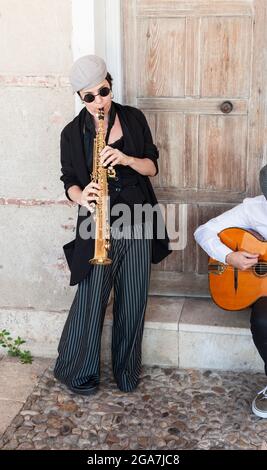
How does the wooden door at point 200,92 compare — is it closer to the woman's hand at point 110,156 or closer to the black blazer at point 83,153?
the black blazer at point 83,153

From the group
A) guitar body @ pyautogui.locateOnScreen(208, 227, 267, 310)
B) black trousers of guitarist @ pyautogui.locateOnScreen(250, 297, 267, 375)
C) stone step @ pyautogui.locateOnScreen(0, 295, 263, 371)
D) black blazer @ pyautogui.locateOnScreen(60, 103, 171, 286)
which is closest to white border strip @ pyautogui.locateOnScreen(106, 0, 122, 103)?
black blazer @ pyautogui.locateOnScreen(60, 103, 171, 286)

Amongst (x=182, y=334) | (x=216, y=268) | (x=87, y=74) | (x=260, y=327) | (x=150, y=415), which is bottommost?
(x=150, y=415)

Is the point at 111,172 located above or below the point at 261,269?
above

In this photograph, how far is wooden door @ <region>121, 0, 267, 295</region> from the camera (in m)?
4.03

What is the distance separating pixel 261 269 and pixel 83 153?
1101 mm

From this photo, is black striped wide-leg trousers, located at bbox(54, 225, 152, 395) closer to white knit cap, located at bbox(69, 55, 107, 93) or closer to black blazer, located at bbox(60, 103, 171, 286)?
black blazer, located at bbox(60, 103, 171, 286)

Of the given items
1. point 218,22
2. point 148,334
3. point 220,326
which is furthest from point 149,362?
point 218,22

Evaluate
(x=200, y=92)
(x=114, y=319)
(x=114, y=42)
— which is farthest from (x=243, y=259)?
(x=114, y=42)

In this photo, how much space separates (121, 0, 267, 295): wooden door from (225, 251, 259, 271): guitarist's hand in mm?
653

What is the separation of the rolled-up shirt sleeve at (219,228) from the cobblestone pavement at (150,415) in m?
0.74

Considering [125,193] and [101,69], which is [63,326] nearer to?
[125,193]

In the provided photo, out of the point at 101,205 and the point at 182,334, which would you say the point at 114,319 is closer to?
the point at 182,334

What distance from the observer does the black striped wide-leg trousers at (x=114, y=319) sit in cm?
376

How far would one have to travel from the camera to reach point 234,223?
12.6 feet
